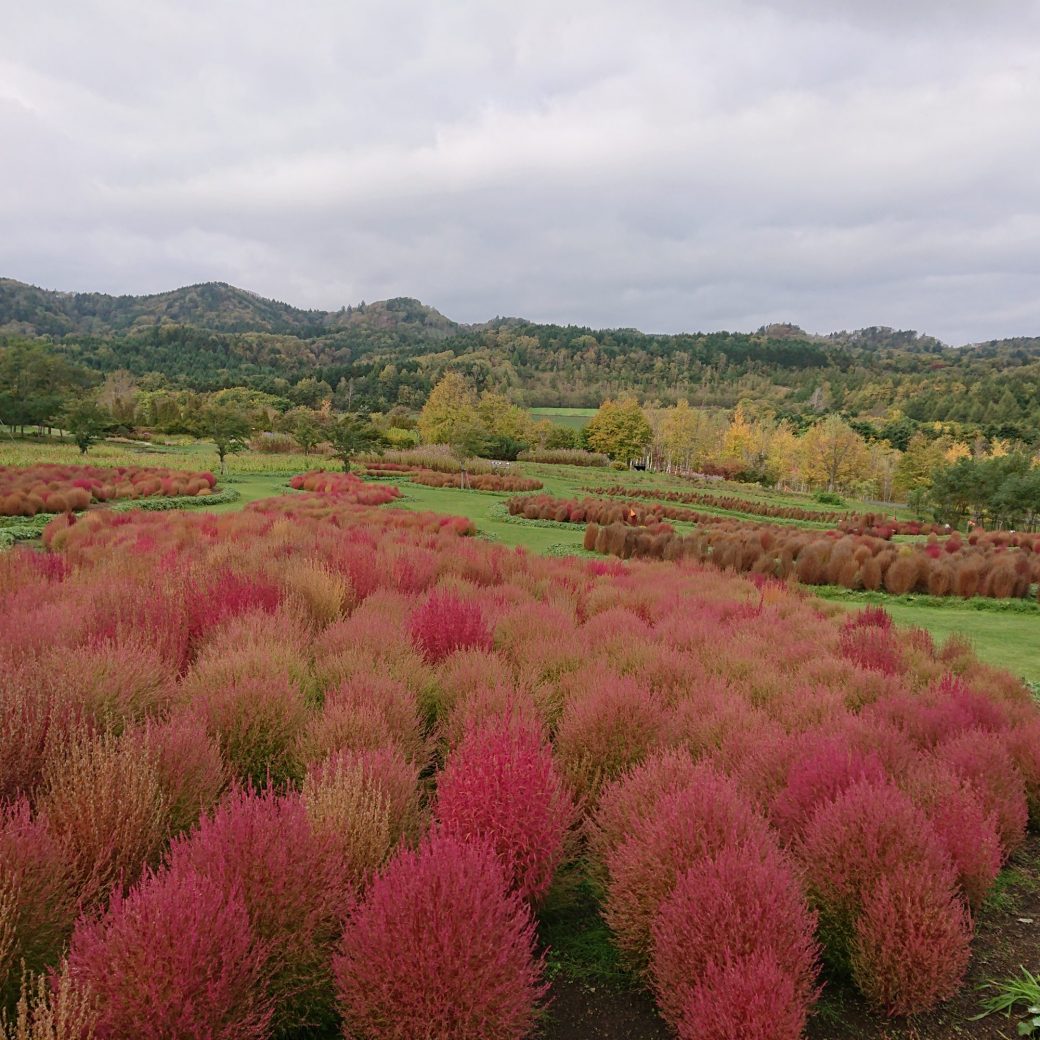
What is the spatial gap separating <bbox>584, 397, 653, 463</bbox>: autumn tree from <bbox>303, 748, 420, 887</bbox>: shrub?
6148 cm

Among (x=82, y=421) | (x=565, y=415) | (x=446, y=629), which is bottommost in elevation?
(x=446, y=629)

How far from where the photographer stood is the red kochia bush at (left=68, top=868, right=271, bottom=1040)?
5.62ft

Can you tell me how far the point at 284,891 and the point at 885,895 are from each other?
2294mm

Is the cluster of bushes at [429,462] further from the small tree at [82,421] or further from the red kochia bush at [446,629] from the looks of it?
the red kochia bush at [446,629]

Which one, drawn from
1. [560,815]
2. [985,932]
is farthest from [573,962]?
[985,932]

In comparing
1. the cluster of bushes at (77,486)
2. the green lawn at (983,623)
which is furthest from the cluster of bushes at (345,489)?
the green lawn at (983,623)

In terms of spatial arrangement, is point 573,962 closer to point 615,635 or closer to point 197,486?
point 615,635

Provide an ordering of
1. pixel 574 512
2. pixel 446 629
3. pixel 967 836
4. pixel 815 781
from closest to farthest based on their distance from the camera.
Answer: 1. pixel 967 836
2. pixel 815 781
3. pixel 446 629
4. pixel 574 512

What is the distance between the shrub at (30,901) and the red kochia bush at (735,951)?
2084 mm

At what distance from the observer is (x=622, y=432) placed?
212ft

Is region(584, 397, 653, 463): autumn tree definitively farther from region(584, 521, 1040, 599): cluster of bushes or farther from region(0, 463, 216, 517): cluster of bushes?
region(584, 521, 1040, 599): cluster of bushes

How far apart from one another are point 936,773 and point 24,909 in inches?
170

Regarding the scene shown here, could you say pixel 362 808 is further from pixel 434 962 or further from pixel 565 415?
pixel 565 415

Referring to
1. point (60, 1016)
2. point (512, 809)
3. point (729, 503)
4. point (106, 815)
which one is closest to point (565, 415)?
point (729, 503)
